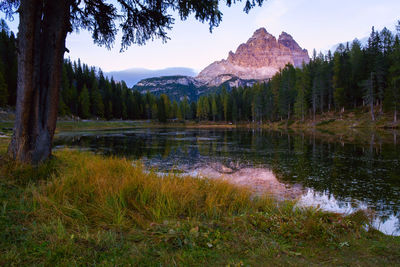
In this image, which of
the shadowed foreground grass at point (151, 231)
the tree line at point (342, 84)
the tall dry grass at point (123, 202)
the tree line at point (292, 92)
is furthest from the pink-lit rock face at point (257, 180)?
the tree line at point (342, 84)

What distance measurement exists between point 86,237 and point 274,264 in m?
2.54

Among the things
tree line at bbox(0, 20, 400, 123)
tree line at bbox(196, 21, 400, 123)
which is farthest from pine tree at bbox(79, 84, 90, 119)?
tree line at bbox(196, 21, 400, 123)

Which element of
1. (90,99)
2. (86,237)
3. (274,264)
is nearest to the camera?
(274,264)

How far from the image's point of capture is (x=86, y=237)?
3.00 m

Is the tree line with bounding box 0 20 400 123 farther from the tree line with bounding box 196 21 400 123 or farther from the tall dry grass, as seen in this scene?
the tall dry grass

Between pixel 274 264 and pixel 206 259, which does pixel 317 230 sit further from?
pixel 206 259

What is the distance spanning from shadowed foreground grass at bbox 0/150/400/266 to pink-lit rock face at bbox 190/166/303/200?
9.13 feet

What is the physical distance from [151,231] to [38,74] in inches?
224

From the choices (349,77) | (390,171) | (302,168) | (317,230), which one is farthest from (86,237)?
(349,77)

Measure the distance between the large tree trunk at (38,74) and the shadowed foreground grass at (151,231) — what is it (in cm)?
82

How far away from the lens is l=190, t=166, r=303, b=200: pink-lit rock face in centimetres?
812

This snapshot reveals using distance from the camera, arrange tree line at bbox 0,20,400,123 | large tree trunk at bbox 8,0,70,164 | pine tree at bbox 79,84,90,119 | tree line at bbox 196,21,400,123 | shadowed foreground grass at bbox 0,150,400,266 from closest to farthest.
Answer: shadowed foreground grass at bbox 0,150,400,266, large tree trunk at bbox 8,0,70,164, tree line at bbox 196,21,400,123, tree line at bbox 0,20,400,123, pine tree at bbox 79,84,90,119

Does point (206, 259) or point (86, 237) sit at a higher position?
point (86, 237)

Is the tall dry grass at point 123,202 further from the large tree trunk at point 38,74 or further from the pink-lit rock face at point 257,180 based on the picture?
the pink-lit rock face at point 257,180
